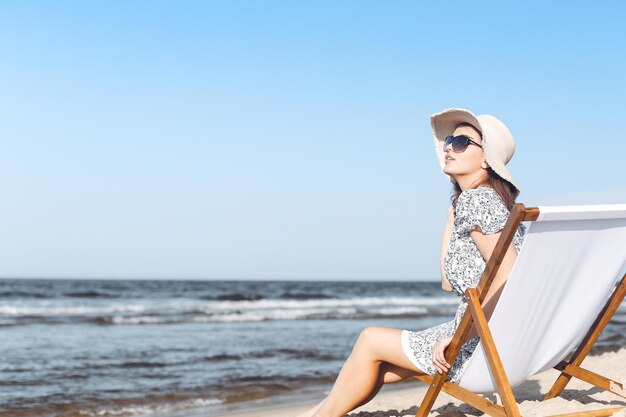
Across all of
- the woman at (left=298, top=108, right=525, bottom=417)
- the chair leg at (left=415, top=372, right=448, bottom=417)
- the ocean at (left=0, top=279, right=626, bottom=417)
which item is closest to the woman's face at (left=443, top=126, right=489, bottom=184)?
the woman at (left=298, top=108, right=525, bottom=417)

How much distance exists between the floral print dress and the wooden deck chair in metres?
0.11

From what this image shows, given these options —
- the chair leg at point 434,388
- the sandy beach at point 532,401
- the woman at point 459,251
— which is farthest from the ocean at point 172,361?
the chair leg at point 434,388

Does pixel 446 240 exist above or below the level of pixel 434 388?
above

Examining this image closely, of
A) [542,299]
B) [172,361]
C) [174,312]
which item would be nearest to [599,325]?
[542,299]

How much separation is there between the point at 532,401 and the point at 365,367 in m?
1.43

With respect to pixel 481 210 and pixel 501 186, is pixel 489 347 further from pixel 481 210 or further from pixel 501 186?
pixel 501 186

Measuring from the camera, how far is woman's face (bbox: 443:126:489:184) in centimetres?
318

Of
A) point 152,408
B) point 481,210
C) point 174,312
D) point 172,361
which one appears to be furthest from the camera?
point 174,312

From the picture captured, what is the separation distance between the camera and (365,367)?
3.34m

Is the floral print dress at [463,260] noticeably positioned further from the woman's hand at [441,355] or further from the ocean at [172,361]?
the ocean at [172,361]

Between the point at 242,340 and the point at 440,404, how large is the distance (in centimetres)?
687

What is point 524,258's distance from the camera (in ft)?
9.10

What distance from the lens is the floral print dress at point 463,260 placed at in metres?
3.00

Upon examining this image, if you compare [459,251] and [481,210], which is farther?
[459,251]
